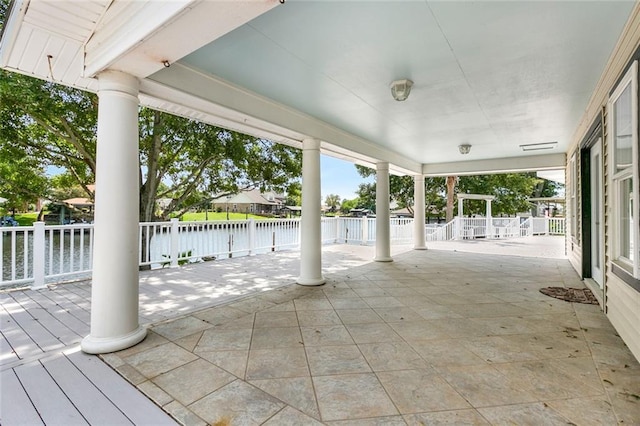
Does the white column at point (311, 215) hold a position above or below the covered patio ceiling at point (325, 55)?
below

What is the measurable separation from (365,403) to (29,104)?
721 centimetres

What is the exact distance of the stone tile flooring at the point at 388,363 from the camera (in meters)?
1.81

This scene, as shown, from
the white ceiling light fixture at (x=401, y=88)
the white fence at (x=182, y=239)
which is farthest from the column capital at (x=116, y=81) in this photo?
the white ceiling light fixture at (x=401, y=88)

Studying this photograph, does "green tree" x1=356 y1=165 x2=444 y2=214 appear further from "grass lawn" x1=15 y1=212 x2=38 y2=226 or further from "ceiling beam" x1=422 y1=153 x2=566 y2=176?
"grass lawn" x1=15 y1=212 x2=38 y2=226

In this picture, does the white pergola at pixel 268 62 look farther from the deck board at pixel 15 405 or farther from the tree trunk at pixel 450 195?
the tree trunk at pixel 450 195

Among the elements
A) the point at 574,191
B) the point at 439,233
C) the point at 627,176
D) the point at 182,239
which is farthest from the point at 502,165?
the point at 182,239

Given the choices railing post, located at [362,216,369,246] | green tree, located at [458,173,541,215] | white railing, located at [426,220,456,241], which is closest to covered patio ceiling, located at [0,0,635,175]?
railing post, located at [362,216,369,246]

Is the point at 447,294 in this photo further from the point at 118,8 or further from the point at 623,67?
the point at 118,8

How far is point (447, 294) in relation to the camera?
441 centimetres

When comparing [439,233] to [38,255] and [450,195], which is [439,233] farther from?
[38,255]

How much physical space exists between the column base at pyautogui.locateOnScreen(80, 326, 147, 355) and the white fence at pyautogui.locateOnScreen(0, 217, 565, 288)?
738 mm

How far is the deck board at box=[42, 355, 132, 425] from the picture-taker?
5.76 ft

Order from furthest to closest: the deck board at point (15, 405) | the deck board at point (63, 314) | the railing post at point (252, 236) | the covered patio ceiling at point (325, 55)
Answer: the railing post at point (252, 236)
the deck board at point (63, 314)
the covered patio ceiling at point (325, 55)
the deck board at point (15, 405)

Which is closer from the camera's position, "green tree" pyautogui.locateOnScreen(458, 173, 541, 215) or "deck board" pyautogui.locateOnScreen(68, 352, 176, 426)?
"deck board" pyautogui.locateOnScreen(68, 352, 176, 426)
